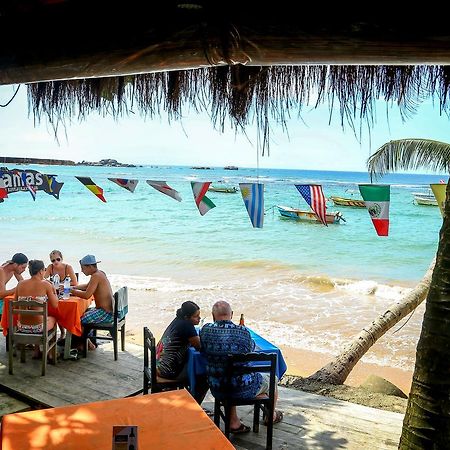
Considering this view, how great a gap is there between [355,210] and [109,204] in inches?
750

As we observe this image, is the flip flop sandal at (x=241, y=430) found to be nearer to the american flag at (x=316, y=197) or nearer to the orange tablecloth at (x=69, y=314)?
the orange tablecloth at (x=69, y=314)

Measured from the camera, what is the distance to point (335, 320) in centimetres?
1098

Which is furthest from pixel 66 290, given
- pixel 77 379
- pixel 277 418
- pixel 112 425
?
pixel 112 425

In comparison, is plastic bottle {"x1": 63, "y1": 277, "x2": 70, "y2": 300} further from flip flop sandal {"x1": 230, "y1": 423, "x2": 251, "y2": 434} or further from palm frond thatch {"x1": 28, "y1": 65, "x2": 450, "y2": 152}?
palm frond thatch {"x1": 28, "y1": 65, "x2": 450, "y2": 152}

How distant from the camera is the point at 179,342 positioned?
13.1 feet

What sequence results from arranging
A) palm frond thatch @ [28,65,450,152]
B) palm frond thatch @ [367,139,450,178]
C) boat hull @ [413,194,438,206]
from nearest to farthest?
palm frond thatch @ [28,65,450,152] < palm frond thatch @ [367,139,450,178] < boat hull @ [413,194,438,206]

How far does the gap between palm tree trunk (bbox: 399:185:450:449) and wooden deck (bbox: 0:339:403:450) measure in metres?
1.73

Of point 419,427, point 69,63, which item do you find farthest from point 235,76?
point 419,427

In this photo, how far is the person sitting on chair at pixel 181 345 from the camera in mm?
3961

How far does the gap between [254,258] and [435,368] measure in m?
17.6

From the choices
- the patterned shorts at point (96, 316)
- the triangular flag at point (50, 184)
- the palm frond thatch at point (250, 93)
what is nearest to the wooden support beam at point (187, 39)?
the palm frond thatch at point (250, 93)

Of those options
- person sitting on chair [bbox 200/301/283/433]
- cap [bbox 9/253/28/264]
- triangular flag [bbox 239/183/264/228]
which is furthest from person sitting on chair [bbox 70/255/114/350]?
person sitting on chair [bbox 200/301/283/433]

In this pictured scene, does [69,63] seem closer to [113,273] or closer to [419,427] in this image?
[419,427]

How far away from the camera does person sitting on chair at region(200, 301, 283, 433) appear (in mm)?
3607
